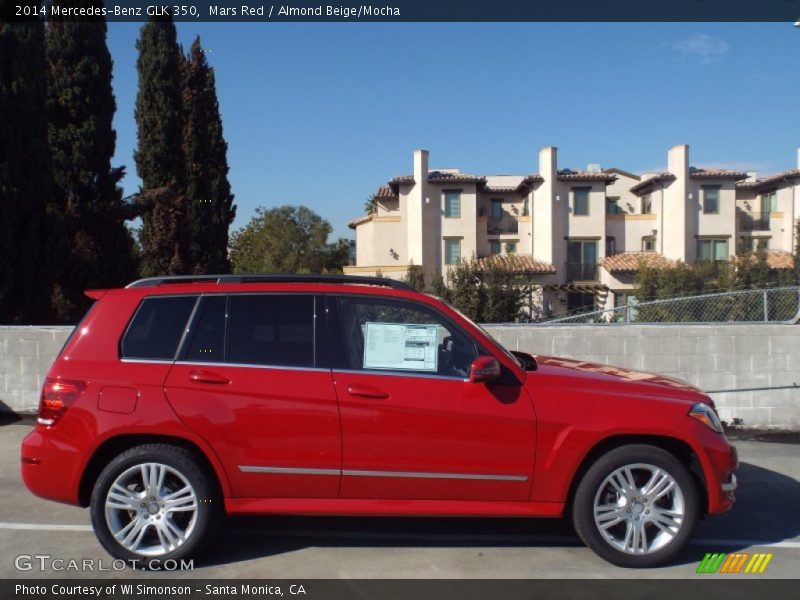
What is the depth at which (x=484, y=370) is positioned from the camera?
4.31m

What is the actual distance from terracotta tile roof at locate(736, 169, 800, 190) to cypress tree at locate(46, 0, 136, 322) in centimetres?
3701

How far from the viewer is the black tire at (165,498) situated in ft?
14.2

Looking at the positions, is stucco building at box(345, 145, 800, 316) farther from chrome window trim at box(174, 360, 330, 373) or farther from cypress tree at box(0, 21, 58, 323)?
chrome window trim at box(174, 360, 330, 373)

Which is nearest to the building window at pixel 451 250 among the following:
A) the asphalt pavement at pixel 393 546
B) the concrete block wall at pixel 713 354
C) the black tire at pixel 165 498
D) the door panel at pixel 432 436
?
the concrete block wall at pixel 713 354

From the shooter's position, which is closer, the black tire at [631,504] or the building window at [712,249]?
the black tire at [631,504]

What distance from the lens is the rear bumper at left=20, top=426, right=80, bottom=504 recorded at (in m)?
4.38

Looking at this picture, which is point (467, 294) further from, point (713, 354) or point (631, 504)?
point (631, 504)

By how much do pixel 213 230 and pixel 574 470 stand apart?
1718 centimetres

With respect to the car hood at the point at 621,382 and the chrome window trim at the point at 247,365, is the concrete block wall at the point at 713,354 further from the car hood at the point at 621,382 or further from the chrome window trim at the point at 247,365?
the chrome window trim at the point at 247,365

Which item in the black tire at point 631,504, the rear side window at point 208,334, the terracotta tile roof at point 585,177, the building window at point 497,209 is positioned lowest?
the black tire at point 631,504

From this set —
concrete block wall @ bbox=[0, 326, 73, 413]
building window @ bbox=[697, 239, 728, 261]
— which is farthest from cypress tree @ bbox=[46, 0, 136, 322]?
building window @ bbox=[697, 239, 728, 261]

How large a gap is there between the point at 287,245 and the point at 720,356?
38.5 metres

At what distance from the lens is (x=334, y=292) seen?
184 inches

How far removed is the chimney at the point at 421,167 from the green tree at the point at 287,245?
918 cm
